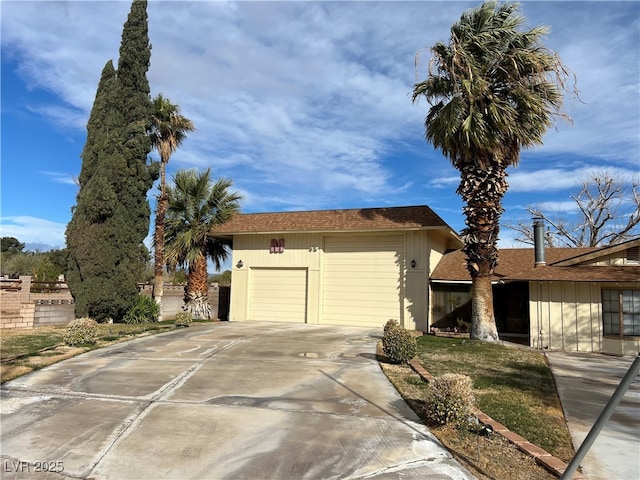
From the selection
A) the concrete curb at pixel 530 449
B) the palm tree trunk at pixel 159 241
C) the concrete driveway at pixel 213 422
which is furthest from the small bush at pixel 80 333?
the concrete curb at pixel 530 449

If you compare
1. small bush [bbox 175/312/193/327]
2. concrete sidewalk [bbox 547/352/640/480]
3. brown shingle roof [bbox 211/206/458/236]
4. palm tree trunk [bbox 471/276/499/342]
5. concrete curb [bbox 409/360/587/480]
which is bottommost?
concrete sidewalk [bbox 547/352/640/480]

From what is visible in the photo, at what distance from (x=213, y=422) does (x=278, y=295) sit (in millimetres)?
12709

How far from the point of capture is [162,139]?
741 inches

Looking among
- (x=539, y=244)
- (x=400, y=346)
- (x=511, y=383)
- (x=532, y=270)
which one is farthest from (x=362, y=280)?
(x=511, y=383)

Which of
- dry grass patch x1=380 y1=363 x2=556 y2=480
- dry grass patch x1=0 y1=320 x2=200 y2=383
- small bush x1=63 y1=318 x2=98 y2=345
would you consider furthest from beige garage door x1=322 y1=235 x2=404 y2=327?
dry grass patch x1=380 y1=363 x2=556 y2=480

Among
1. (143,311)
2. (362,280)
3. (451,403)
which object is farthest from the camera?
(143,311)

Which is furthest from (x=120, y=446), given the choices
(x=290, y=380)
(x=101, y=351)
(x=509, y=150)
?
(x=509, y=150)

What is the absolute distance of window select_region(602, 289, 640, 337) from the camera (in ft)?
41.1

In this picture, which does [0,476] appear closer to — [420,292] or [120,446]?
[120,446]

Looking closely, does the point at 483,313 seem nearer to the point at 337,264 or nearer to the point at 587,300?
the point at 587,300

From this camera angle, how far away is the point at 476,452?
4.74 m

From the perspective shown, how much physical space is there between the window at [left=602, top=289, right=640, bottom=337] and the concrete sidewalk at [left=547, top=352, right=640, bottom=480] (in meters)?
1.50

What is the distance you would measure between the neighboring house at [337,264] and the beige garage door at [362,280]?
0.04m

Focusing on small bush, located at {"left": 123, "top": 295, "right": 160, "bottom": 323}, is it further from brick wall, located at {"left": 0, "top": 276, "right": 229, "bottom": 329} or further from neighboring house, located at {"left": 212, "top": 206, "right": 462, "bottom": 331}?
neighboring house, located at {"left": 212, "top": 206, "right": 462, "bottom": 331}
